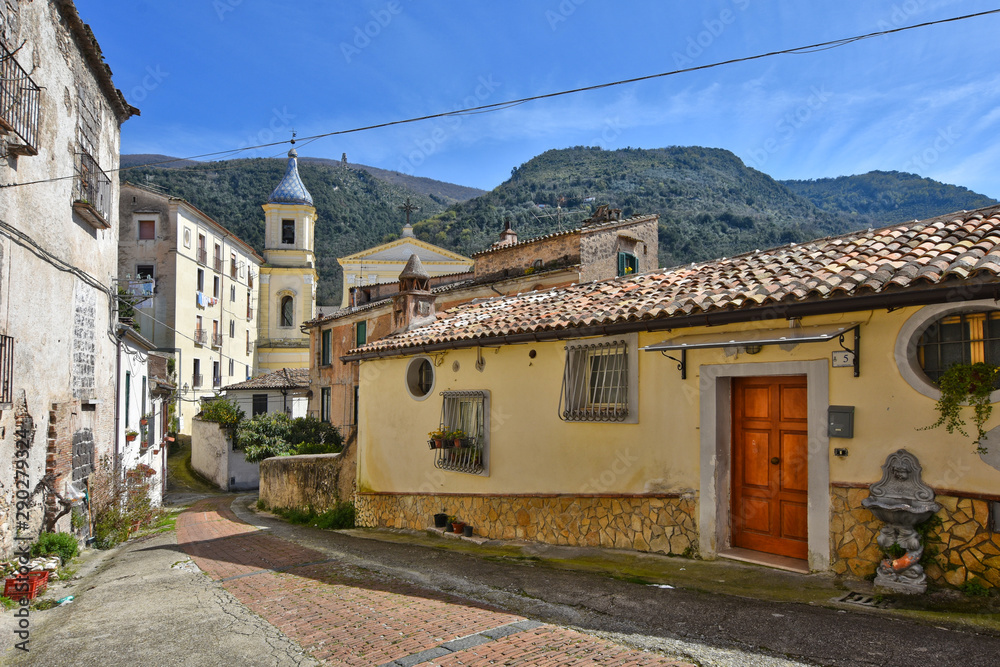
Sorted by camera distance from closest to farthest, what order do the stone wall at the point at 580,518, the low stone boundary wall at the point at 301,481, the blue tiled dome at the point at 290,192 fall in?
the stone wall at the point at 580,518 → the low stone boundary wall at the point at 301,481 → the blue tiled dome at the point at 290,192

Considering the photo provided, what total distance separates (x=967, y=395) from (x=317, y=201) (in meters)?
81.4

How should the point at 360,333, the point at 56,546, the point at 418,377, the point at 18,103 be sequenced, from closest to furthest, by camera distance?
the point at 18,103 → the point at 56,546 → the point at 418,377 → the point at 360,333

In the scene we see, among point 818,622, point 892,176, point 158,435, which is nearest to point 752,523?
point 818,622

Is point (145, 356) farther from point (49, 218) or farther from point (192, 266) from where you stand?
point (192, 266)

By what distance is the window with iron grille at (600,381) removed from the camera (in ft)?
28.7

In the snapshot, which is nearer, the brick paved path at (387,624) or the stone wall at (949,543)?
the brick paved path at (387,624)

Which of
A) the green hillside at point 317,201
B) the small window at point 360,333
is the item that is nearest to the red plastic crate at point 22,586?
the small window at point 360,333

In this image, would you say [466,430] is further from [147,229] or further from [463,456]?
[147,229]

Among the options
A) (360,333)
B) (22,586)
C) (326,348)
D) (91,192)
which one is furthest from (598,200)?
(22,586)

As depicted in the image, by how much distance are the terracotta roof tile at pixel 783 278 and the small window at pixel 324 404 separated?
17.2m

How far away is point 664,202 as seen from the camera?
7069 cm

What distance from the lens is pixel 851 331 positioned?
264 inches

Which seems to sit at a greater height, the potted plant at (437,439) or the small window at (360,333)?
the small window at (360,333)

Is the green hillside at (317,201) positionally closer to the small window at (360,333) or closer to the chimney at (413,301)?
the small window at (360,333)
